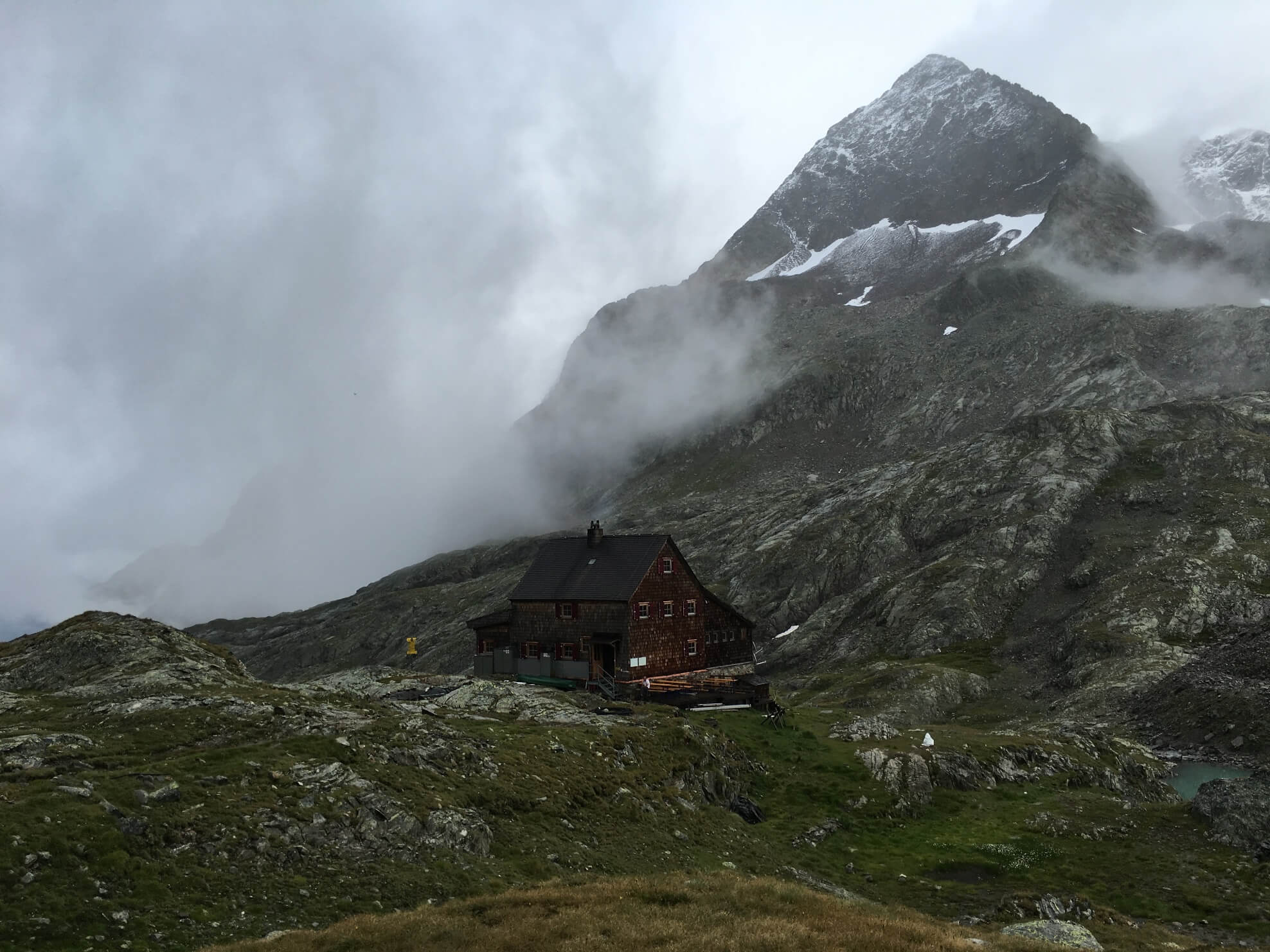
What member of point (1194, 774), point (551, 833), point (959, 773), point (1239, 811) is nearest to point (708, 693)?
point (959, 773)

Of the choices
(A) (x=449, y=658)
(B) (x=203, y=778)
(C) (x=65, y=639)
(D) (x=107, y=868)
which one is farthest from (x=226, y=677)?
(A) (x=449, y=658)

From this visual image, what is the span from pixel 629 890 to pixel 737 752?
23783mm

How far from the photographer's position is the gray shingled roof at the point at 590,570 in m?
65.9

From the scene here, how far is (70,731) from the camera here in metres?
29.1

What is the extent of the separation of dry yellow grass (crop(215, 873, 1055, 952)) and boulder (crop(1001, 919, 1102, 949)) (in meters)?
4.67

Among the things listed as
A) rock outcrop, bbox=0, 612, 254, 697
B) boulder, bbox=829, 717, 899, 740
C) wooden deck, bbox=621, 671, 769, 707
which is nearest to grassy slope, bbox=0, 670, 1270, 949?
boulder, bbox=829, 717, 899, 740

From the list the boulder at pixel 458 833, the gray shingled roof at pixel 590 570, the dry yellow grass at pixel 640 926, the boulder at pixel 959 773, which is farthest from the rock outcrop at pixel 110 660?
the boulder at pixel 959 773

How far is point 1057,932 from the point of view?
83.4ft

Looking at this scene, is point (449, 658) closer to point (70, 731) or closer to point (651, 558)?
point (651, 558)

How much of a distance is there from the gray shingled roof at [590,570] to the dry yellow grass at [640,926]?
43.1m

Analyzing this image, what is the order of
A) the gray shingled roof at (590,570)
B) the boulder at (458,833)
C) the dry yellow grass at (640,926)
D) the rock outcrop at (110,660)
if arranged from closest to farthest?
the dry yellow grass at (640,926) < the boulder at (458,833) < the rock outcrop at (110,660) < the gray shingled roof at (590,570)

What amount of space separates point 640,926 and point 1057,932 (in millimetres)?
15554

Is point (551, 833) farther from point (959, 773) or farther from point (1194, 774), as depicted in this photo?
point (1194, 774)

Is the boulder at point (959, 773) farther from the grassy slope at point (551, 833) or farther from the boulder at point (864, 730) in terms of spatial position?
the boulder at point (864, 730)
